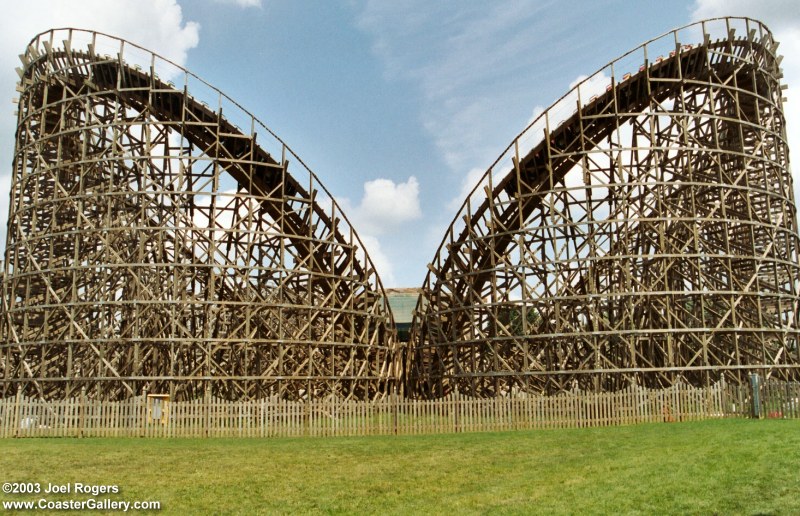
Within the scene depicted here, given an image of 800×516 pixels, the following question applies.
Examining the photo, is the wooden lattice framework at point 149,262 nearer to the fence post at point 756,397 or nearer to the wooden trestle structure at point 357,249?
the wooden trestle structure at point 357,249

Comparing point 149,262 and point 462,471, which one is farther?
point 149,262

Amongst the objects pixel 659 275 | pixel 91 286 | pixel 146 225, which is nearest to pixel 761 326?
pixel 659 275

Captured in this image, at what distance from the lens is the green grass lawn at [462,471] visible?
32.4 feet

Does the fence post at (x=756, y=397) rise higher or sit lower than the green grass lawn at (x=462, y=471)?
higher

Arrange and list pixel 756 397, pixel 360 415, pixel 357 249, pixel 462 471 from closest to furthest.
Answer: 1. pixel 462 471
2. pixel 756 397
3. pixel 360 415
4. pixel 357 249

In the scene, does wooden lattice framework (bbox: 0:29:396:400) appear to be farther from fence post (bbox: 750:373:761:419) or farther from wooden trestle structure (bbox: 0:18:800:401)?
fence post (bbox: 750:373:761:419)

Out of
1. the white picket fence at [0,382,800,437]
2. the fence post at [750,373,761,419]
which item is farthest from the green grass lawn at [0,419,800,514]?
the white picket fence at [0,382,800,437]

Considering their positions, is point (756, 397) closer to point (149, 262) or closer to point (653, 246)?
point (653, 246)

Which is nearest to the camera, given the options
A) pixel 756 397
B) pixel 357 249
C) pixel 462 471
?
pixel 462 471

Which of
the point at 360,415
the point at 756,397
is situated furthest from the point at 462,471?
the point at 756,397

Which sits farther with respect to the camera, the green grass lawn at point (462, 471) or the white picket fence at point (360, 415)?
the white picket fence at point (360, 415)

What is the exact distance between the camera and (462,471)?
12859 mm

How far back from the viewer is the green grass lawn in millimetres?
9883

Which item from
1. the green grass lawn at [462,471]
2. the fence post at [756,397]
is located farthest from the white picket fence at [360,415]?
the green grass lawn at [462,471]
